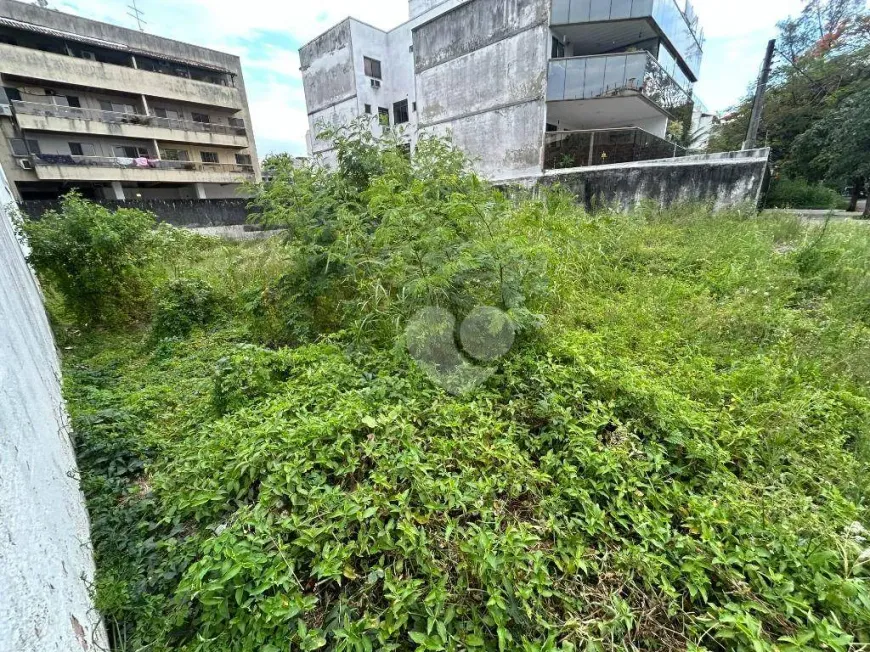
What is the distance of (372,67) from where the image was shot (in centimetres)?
1934

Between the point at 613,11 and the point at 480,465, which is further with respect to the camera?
the point at 613,11

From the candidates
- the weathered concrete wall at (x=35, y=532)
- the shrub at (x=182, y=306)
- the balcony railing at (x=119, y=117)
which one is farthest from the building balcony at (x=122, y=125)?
the weathered concrete wall at (x=35, y=532)

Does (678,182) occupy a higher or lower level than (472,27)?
lower

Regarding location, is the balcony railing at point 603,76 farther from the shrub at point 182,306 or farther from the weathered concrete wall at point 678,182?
the shrub at point 182,306

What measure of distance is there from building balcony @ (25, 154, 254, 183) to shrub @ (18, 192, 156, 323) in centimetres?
1167

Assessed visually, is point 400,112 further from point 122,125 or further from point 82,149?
point 82,149

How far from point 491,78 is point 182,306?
1215 cm

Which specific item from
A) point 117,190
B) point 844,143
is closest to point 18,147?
point 117,190

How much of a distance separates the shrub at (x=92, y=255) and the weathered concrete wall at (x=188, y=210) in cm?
649

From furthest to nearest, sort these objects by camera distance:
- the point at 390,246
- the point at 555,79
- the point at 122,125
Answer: the point at 122,125 < the point at 555,79 < the point at 390,246

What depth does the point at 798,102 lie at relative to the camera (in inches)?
608

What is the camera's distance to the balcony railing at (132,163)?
16.8 meters

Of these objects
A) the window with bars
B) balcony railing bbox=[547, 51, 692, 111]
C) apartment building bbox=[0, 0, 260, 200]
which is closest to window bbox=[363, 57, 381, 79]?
apartment building bbox=[0, 0, 260, 200]

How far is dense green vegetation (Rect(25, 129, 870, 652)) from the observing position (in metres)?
1.43
